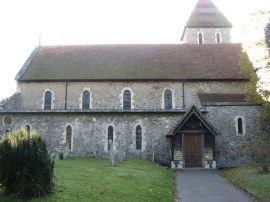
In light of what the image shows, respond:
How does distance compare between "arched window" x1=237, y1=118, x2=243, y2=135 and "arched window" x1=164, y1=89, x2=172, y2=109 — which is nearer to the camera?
"arched window" x1=237, y1=118, x2=243, y2=135

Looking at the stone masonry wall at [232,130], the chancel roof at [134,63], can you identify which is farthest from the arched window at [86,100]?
the stone masonry wall at [232,130]

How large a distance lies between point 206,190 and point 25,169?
828 cm

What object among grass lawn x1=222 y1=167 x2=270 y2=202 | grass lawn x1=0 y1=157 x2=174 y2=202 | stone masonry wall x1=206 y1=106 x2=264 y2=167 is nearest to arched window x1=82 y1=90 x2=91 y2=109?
stone masonry wall x1=206 y1=106 x2=264 y2=167

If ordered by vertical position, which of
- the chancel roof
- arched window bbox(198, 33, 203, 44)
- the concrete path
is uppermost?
arched window bbox(198, 33, 203, 44)

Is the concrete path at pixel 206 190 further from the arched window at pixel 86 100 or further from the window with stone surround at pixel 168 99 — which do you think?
the arched window at pixel 86 100

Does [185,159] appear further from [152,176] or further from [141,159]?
[152,176]

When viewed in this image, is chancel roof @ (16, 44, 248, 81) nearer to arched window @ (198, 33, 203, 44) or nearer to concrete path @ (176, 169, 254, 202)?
arched window @ (198, 33, 203, 44)

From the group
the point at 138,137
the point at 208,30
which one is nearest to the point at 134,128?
the point at 138,137

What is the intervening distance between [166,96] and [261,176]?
13.5 meters

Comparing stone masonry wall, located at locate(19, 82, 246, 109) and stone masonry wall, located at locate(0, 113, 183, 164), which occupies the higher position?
stone masonry wall, located at locate(19, 82, 246, 109)

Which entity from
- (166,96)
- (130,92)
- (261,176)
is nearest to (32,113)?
(130,92)

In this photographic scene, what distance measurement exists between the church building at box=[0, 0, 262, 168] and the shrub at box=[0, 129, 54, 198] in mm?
13933

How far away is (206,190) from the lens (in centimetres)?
1539

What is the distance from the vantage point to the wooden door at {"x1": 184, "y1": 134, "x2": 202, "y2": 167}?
80.8 ft
